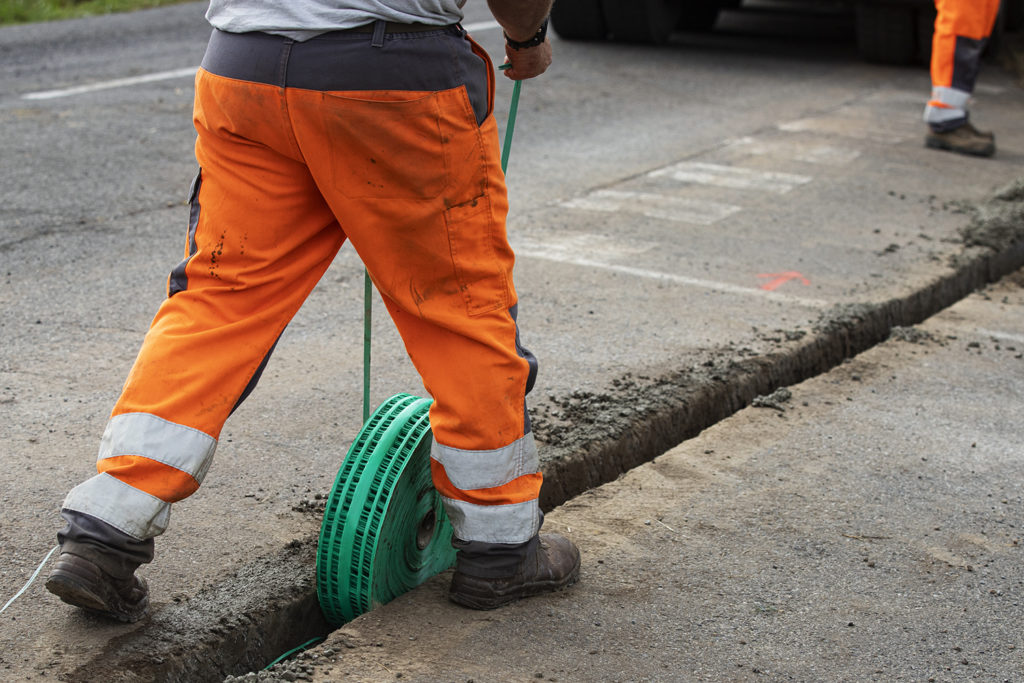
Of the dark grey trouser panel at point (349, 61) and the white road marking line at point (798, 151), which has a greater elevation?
the dark grey trouser panel at point (349, 61)

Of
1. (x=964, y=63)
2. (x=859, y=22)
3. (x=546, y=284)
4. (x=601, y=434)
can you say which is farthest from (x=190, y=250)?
(x=859, y=22)

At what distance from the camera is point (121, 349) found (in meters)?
3.64

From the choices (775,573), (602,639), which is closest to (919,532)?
(775,573)

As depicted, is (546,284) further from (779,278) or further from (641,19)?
(641,19)

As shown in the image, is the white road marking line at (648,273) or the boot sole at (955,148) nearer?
the white road marking line at (648,273)

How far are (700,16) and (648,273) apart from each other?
7.22m

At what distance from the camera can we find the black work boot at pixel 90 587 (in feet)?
6.82

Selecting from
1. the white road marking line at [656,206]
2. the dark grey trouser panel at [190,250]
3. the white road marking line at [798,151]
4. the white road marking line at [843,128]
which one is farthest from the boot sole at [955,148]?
the dark grey trouser panel at [190,250]

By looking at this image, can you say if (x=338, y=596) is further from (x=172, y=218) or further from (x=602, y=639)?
(x=172, y=218)

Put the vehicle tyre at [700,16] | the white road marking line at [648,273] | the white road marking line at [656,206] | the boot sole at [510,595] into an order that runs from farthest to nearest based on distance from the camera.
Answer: the vehicle tyre at [700,16]
the white road marking line at [656,206]
the white road marking line at [648,273]
the boot sole at [510,595]

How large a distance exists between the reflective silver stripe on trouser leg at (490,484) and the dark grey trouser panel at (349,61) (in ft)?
2.30

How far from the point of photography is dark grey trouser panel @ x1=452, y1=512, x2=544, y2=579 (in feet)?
7.79

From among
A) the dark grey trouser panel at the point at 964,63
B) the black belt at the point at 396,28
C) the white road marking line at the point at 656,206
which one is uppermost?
the black belt at the point at 396,28

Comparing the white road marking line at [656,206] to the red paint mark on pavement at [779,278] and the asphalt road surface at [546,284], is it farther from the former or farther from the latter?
the red paint mark on pavement at [779,278]
